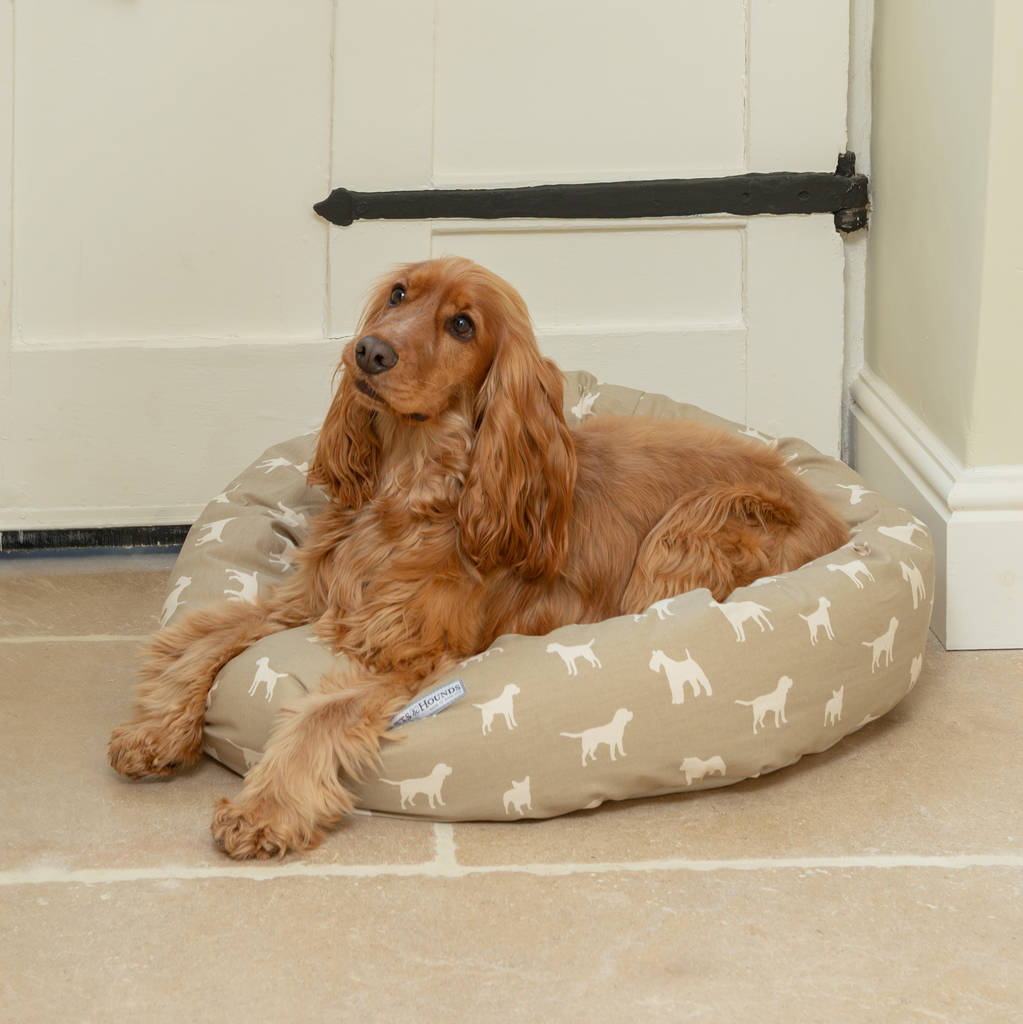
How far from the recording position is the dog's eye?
2.47 metres

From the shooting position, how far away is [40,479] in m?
3.89

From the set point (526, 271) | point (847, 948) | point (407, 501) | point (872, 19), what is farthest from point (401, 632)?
point (872, 19)

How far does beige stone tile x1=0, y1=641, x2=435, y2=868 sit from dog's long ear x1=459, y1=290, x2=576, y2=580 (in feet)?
1.81

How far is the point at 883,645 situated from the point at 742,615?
354mm

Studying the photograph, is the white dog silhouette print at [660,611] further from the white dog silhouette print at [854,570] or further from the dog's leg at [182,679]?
the dog's leg at [182,679]

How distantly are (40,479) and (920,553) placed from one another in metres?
2.47

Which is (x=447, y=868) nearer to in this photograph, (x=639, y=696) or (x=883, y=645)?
(x=639, y=696)

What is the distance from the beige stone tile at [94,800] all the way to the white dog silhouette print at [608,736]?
1.01ft

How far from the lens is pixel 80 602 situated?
354 cm

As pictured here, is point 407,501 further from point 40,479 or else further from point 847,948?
point 40,479

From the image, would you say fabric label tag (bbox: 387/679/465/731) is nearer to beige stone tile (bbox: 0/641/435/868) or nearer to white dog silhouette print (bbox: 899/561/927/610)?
beige stone tile (bbox: 0/641/435/868)

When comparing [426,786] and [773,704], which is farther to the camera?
[773,704]

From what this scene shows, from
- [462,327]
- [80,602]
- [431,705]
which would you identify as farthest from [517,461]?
[80,602]

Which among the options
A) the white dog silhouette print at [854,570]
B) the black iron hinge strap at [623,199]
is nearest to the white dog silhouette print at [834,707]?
the white dog silhouette print at [854,570]
